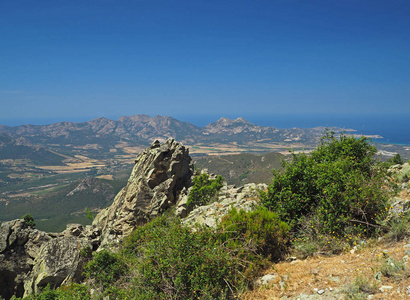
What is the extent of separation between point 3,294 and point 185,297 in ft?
107

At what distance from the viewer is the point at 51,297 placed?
1697 cm

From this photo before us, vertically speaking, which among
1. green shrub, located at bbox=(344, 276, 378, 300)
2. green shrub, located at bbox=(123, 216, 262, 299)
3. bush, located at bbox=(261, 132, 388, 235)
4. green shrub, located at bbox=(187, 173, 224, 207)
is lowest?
green shrub, located at bbox=(187, 173, 224, 207)

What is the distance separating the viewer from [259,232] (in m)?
10.5

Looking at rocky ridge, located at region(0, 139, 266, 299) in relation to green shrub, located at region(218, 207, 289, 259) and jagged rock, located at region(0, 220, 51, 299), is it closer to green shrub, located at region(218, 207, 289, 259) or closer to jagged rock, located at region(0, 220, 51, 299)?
jagged rock, located at region(0, 220, 51, 299)

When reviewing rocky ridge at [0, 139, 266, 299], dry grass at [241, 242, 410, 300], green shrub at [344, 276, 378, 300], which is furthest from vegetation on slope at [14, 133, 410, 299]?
rocky ridge at [0, 139, 266, 299]

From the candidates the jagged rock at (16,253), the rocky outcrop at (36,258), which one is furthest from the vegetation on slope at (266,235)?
the jagged rock at (16,253)

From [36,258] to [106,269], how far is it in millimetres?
17529

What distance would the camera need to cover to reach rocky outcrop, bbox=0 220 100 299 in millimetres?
24562

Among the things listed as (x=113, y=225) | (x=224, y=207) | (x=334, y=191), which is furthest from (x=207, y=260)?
(x=113, y=225)

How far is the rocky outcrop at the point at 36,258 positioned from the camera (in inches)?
967

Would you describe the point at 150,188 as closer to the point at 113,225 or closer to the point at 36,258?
the point at 113,225

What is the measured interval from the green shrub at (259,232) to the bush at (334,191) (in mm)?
1335

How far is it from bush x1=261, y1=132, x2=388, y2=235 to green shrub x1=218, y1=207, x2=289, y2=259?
1335mm

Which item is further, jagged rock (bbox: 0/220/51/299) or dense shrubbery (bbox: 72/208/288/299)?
jagged rock (bbox: 0/220/51/299)
